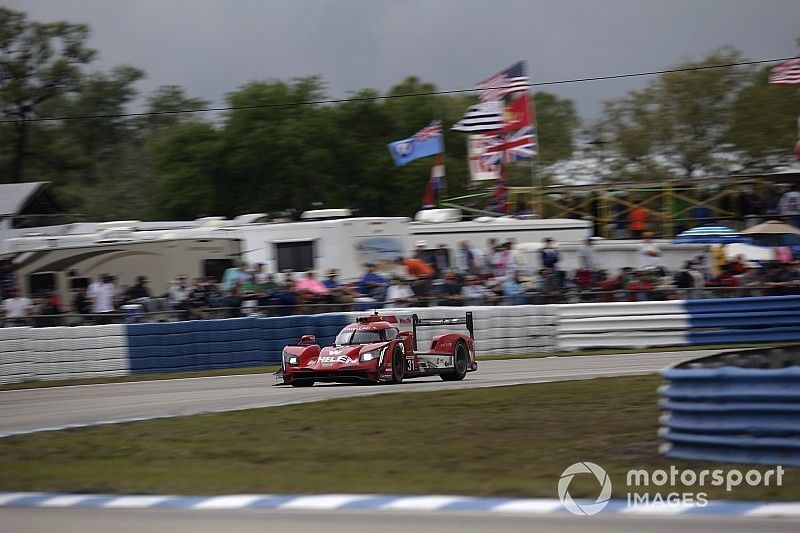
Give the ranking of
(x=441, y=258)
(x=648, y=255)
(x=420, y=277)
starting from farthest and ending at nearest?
1. (x=441, y=258)
2. (x=648, y=255)
3. (x=420, y=277)

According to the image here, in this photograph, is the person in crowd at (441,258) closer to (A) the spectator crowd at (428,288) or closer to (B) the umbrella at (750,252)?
(A) the spectator crowd at (428,288)

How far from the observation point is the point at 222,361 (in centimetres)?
2041

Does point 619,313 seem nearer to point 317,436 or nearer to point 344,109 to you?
point 317,436

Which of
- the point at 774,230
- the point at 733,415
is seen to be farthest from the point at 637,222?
the point at 733,415

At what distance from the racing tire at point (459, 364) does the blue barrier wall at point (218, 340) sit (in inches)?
151

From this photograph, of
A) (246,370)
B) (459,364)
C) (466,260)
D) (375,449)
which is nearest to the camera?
(375,449)

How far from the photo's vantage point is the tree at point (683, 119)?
49.2 metres

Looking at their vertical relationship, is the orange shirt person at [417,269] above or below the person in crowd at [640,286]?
above

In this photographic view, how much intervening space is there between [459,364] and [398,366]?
3.46 ft

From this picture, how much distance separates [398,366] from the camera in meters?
16.6

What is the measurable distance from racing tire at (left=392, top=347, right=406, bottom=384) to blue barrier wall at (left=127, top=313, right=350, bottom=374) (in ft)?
13.2

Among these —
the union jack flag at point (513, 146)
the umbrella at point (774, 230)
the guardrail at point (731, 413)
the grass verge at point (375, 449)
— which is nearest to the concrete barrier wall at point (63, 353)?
the grass verge at point (375, 449)

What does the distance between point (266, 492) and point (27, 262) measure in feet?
57.8

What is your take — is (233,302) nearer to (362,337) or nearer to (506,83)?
(362,337)
